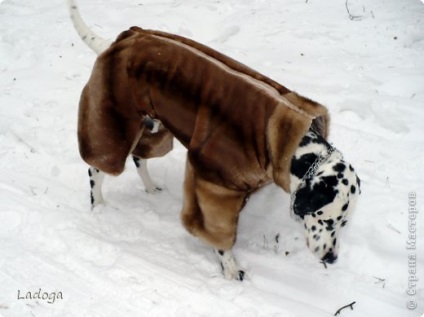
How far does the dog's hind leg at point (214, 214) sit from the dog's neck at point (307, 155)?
44 centimetres

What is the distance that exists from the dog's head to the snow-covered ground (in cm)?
75

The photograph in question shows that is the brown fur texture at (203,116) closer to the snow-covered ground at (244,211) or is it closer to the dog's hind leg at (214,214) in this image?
the dog's hind leg at (214,214)

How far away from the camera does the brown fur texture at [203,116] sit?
9.09ft

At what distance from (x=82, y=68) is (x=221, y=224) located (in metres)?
3.25

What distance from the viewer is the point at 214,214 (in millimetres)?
3064

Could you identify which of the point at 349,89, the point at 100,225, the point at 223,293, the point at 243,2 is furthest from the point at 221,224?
the point at 243,2

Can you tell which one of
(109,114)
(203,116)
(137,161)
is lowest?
(137,161)

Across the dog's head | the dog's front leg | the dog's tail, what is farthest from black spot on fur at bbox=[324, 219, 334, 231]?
the dog's tail

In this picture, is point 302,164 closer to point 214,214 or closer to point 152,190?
point 214,214

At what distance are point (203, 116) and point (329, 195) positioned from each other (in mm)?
880

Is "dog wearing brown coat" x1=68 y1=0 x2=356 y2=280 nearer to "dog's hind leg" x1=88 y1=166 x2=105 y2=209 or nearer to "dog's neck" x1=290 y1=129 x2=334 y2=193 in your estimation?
"dog's neck" x1=290 y1=129 x2=334 y2=193

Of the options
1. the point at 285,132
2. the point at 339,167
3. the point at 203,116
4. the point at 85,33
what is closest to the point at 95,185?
the point at 85,33

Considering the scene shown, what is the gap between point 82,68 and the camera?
18.2 feet

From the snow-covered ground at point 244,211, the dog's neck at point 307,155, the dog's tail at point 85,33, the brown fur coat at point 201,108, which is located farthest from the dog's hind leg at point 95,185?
the dog's neck at point 307,155
